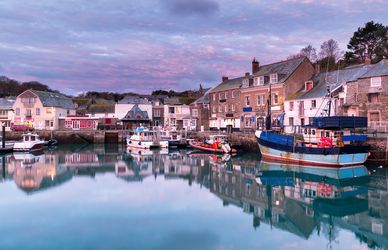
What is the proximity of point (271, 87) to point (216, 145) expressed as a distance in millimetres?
9294

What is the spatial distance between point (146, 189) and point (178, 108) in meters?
40.1

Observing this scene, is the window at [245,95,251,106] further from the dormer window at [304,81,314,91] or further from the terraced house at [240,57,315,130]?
the dormer window at [304,81,314,91]

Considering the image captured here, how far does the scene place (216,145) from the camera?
39.5 m

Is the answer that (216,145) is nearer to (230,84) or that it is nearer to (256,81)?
(256,81)

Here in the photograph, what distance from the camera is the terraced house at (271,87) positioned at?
41.0m

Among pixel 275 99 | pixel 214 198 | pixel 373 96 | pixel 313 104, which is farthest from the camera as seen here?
pixel 275 99

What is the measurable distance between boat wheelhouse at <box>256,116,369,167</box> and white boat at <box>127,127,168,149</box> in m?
18.6

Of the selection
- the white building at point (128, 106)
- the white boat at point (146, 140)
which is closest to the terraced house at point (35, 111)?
the white building at point (128, 106)

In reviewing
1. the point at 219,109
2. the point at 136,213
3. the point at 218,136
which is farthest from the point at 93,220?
the point at 219,109

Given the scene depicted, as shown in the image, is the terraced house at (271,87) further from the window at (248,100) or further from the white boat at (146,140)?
the white boat at (146,140)

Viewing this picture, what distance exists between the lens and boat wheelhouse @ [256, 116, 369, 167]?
26.7 metres

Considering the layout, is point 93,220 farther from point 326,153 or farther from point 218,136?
point 218,136

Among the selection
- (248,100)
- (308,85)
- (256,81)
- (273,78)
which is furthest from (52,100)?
(308,85)

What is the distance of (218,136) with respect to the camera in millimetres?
41812
